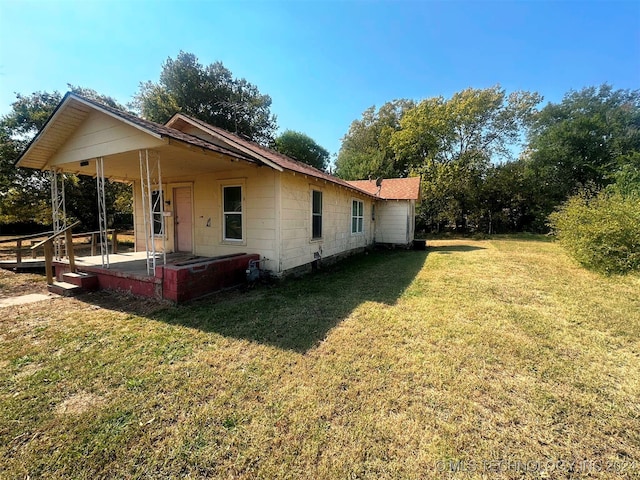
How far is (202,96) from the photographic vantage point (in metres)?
20.9

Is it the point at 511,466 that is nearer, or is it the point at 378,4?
the point at 511,466

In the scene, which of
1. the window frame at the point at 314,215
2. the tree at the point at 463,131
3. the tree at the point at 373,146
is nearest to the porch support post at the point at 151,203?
the window frame at the point at 314,215

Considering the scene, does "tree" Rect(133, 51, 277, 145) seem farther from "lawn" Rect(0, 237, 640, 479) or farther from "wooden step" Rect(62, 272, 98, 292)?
"lawn" Rect(0, 237, 640, 479)

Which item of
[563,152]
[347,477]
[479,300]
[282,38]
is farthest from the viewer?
[563,152]

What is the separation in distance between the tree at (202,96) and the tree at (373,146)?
32.6 feet

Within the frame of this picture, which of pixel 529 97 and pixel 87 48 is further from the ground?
pixel 529 97

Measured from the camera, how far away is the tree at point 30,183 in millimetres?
12727

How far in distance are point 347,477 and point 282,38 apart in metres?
11.3

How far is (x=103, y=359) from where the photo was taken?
3.03 metres

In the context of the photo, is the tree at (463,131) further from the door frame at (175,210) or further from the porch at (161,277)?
the porch at (161,277)

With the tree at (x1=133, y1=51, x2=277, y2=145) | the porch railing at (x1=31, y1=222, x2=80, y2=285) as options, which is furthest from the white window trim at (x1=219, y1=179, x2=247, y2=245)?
the tree at (x1=133, y1=51, x2=277, y2=145)

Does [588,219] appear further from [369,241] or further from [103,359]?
[103,359]

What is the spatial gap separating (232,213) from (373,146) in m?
27.8

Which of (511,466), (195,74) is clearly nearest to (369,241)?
(511,466)
